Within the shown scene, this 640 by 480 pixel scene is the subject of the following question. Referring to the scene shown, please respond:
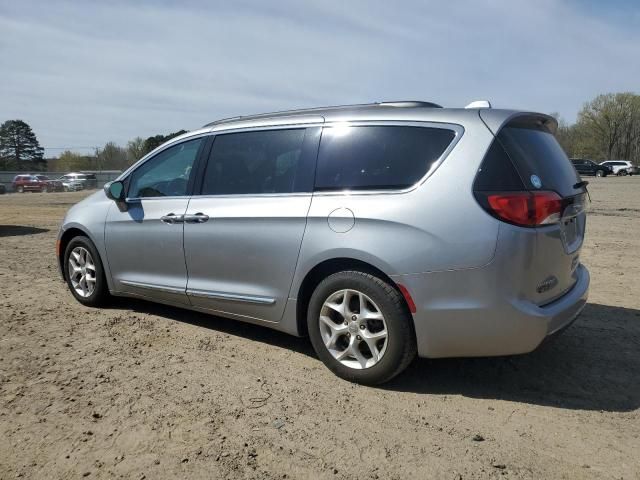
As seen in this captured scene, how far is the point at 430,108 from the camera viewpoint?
12.0 feet

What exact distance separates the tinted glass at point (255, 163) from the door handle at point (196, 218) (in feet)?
0.68

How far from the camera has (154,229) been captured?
472 cm

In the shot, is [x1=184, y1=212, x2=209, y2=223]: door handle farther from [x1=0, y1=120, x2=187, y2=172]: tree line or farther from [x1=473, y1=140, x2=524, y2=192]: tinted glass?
[x1=0, y1=120, x2=187, y2=172]: tree line

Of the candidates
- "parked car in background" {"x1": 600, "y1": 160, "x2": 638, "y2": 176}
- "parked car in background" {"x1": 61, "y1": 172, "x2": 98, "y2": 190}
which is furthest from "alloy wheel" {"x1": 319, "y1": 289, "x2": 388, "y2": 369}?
"parked car in background" {"x1": 600, "y1": 160, "x2": 638, "y2": 176}

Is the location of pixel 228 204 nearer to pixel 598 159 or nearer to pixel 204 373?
pixel 204 373

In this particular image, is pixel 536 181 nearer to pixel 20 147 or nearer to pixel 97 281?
pixel 97 281

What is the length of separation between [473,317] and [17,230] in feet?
39.2

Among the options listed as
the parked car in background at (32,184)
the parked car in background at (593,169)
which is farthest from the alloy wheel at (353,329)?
the parked car in background at (593,169)

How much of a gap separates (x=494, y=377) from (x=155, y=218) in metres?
3.02

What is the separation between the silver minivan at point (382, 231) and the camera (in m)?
3.18

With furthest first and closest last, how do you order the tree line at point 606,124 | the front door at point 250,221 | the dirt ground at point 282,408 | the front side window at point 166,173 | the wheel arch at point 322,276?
the tree line at point 606,124 → the front side window at point 166,173 → the front door at point 250,221 → the wheel arch at point 322,276 → the dirt ground at point 282,408

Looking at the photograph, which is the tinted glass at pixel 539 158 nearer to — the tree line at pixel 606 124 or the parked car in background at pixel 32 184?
the parked car in background at pixel 32 184

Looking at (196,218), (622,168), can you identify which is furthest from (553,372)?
(622,168)

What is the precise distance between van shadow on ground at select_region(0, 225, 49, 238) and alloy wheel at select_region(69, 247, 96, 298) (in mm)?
6943
